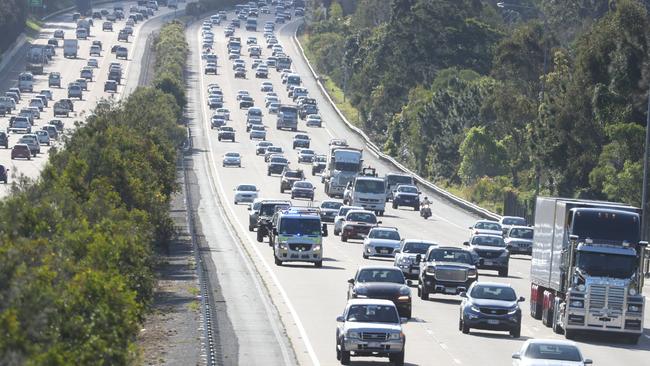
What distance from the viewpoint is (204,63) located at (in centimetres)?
18462

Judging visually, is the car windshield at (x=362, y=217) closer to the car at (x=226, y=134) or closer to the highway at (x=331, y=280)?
the highway at (x=331, y=280)

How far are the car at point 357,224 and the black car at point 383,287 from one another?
2875 cm

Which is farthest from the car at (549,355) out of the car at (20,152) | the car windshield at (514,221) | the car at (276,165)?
the car at (276,165)

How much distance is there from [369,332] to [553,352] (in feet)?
15.2

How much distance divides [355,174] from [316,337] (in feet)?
184

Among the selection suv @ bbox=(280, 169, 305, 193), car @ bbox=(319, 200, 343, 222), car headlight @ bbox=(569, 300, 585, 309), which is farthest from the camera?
suv @ bbox=(280, 169, 305, 193)

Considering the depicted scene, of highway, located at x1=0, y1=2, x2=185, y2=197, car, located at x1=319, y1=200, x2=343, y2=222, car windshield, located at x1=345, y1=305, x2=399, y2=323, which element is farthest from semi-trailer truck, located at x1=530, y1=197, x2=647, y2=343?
highway, located at x1=0, y1=2, x2=185, y2=197

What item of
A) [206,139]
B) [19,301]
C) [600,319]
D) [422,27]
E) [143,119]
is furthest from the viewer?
[422,27]

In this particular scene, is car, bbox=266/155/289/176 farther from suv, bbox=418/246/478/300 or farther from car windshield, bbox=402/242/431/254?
suv, bbox=418/246/478/300

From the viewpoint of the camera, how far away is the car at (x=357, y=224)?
71625 millimetres

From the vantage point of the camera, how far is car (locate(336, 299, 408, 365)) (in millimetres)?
33406

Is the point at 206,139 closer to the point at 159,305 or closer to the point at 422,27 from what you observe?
the point at 422,27

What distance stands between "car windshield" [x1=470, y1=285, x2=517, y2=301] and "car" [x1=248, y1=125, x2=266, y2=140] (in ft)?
305

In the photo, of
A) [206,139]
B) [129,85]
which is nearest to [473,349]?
[206,139]
